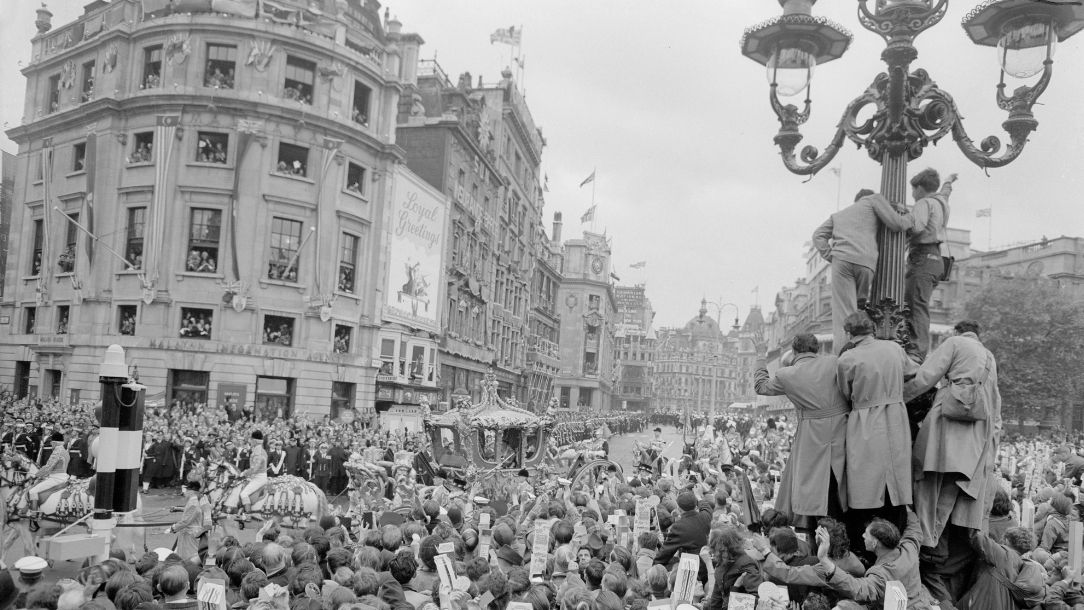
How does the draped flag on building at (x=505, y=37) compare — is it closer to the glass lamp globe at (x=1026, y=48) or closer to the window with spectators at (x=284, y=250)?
the window with spectators at (x=284, y=250)

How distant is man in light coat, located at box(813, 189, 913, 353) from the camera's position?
7.96 m

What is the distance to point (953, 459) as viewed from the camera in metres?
6.94

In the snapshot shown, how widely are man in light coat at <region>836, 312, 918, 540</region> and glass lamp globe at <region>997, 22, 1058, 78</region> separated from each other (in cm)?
355

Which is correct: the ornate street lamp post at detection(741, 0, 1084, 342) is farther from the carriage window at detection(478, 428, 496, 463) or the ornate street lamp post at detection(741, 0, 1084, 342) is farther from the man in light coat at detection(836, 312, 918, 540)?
the carriage window at detection(478, 428, 496, 463)

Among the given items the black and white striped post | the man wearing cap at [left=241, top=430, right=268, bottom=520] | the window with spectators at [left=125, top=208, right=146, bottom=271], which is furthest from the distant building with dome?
the black and white striped post

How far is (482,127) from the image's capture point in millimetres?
54062

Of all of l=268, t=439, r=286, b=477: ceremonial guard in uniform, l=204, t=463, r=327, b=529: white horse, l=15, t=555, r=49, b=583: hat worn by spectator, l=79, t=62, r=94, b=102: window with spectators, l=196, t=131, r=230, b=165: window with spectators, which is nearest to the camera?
l=15, t=555, r=49, b=583: hat worn by spectator

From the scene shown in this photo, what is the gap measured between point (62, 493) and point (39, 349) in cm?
2374

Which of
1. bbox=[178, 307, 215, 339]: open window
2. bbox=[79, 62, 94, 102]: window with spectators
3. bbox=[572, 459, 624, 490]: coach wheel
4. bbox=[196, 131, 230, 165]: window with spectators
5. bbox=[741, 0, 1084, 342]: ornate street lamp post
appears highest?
bbox=[79, 62, 94, 102]: window with spectators

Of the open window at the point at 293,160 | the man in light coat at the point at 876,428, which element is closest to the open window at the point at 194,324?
the open window at the point at 293,160

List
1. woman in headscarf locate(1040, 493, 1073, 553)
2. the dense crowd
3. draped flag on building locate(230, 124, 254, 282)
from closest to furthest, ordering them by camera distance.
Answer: the dense crowd → woman in headscarf locate(1040, 493, 1073, 553) → draped flag on building locate(230, 124, 254, 282)

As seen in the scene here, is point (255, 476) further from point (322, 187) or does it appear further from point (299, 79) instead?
point (299, 79)

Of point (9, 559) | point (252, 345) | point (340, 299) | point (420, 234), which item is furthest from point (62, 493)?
point (420, 234)

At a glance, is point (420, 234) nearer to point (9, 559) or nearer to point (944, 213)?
point (9, 559)
